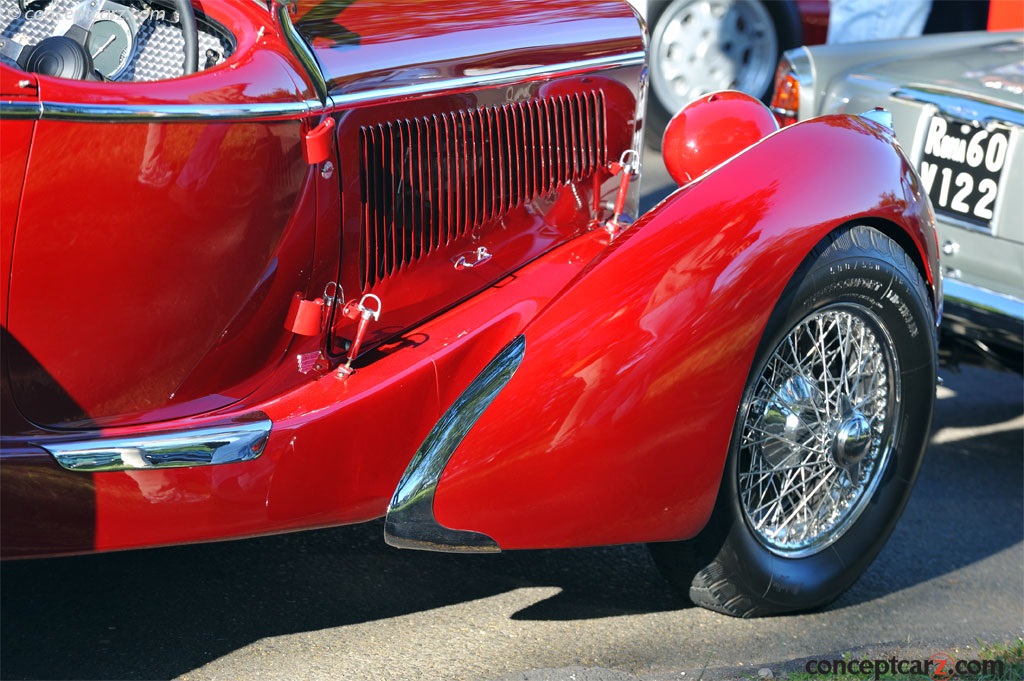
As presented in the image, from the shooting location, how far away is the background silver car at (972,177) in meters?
3.68

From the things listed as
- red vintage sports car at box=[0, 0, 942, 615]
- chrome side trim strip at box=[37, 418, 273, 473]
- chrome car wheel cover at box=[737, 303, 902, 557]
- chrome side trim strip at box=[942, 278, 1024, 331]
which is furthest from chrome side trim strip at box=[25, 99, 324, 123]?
chrome side trim strip at box=[942, 278, 1024, 331]

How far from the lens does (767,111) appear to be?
292 centimetres

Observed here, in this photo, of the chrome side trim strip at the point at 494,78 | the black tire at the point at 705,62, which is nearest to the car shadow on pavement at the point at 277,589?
the chrome side trim strip at the point at 494,78

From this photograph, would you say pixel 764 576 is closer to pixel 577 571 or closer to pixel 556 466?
pixel 577 571

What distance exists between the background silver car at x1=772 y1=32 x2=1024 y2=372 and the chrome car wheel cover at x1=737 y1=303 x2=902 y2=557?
961mm

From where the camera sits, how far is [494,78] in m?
2.60

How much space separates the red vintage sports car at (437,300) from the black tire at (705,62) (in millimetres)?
3561

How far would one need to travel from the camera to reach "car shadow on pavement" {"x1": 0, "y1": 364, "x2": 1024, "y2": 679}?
7.98ft

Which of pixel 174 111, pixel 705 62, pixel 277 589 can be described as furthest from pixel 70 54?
pixel 705 62

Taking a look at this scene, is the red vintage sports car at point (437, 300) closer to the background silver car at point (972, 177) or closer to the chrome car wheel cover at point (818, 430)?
the chrome car wheel cover at point (818, 430)

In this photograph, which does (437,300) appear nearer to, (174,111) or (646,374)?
(646,374)

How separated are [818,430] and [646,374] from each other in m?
0.63

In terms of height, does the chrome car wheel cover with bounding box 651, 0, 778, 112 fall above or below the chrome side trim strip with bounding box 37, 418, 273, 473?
below

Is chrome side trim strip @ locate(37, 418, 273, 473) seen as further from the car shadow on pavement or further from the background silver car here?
the background silver car
